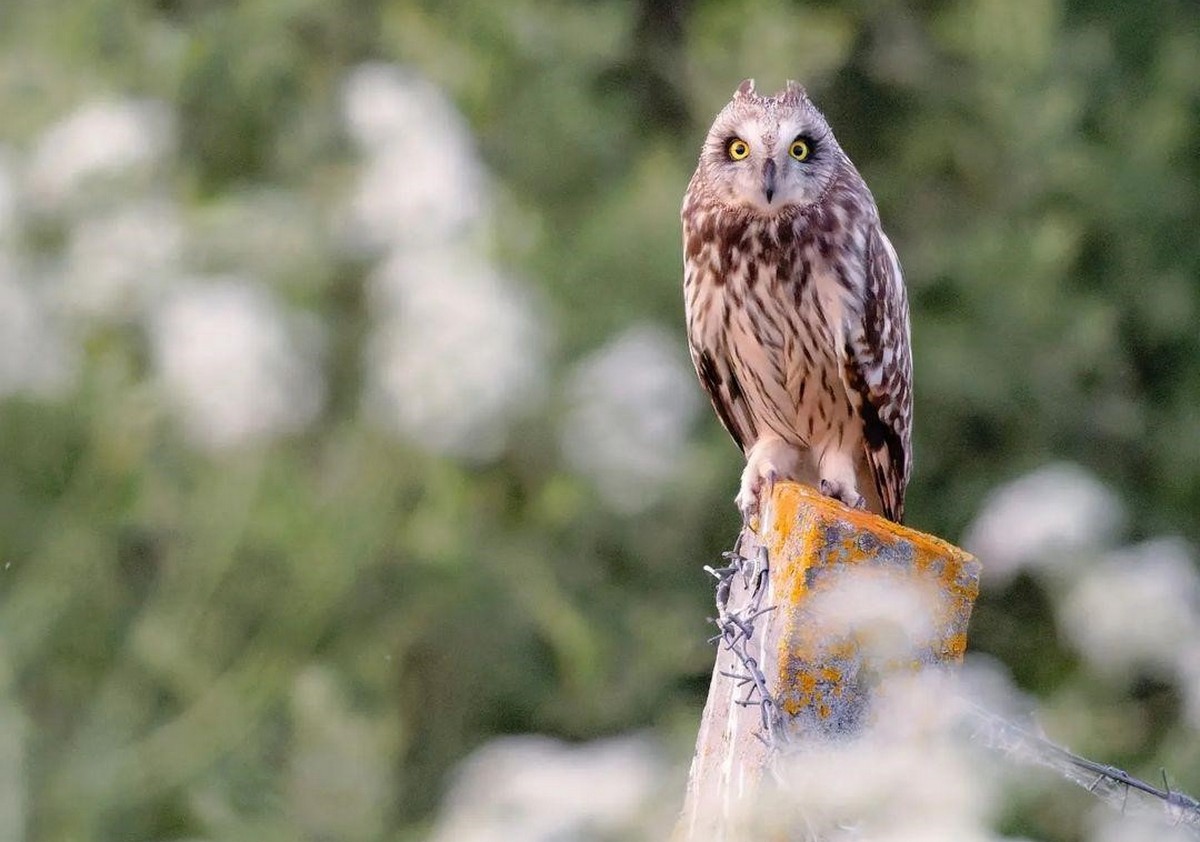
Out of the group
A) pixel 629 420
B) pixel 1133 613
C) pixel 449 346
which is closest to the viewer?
pixel 1133 613

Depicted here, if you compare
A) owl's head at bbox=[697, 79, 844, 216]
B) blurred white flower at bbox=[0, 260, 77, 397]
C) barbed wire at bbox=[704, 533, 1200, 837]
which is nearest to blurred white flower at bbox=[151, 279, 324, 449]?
blurred white flower at bbox=[0, 260, 77, 397]

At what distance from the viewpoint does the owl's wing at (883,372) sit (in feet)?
9.55

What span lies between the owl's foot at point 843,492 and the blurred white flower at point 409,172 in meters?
0.96

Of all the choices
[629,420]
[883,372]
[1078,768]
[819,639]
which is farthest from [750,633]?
[629,420]

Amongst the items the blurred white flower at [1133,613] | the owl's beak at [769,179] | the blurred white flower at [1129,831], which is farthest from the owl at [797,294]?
the blurred white flower at [1129,831]

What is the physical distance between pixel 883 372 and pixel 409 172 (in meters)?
1.23

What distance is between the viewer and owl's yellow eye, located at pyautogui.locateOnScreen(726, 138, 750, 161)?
2.88 m

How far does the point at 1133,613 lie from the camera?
7.04 ft

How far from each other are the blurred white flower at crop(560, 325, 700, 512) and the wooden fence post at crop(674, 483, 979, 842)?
242 centimetres

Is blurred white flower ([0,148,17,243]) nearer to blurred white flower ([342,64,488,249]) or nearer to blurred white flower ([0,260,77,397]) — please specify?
blurred white flower ([0,260,77,397])

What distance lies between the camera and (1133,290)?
23.9ft

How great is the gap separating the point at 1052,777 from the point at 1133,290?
5890 mm

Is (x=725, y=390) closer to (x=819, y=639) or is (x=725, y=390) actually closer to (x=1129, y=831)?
(x=819, y=639)

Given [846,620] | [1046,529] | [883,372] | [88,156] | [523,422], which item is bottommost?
[846,620]
